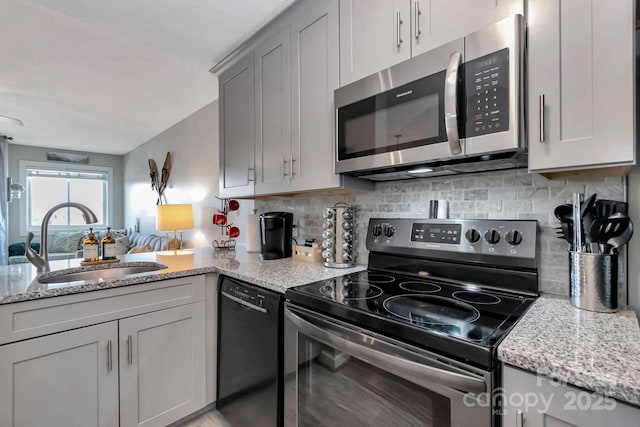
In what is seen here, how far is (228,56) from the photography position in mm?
2217

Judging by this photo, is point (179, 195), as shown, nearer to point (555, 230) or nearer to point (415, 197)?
point (415, 197)

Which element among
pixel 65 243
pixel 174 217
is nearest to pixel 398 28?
pixel 174 217

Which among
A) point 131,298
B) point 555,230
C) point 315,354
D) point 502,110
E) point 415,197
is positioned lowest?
point 315,354

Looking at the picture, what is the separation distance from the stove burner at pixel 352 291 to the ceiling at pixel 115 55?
5.31ft

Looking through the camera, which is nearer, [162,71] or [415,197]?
[415,197]

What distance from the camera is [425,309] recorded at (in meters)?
0.97

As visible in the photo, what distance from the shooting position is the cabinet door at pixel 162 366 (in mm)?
1436

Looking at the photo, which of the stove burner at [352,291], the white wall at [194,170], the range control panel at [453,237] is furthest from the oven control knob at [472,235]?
the white wall at [194,170]

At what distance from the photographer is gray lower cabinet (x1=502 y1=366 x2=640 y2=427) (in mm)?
559

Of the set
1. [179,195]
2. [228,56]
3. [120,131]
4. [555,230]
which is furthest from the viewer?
[120,131]

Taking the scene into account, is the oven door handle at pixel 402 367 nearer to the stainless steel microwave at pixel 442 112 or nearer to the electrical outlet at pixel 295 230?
the stainless steel microwave at pixel 442 112

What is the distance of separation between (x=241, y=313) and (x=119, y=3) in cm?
185

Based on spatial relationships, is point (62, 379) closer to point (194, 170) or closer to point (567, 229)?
point (567, 229)

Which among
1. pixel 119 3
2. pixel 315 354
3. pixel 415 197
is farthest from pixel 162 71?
pixel 315 354
